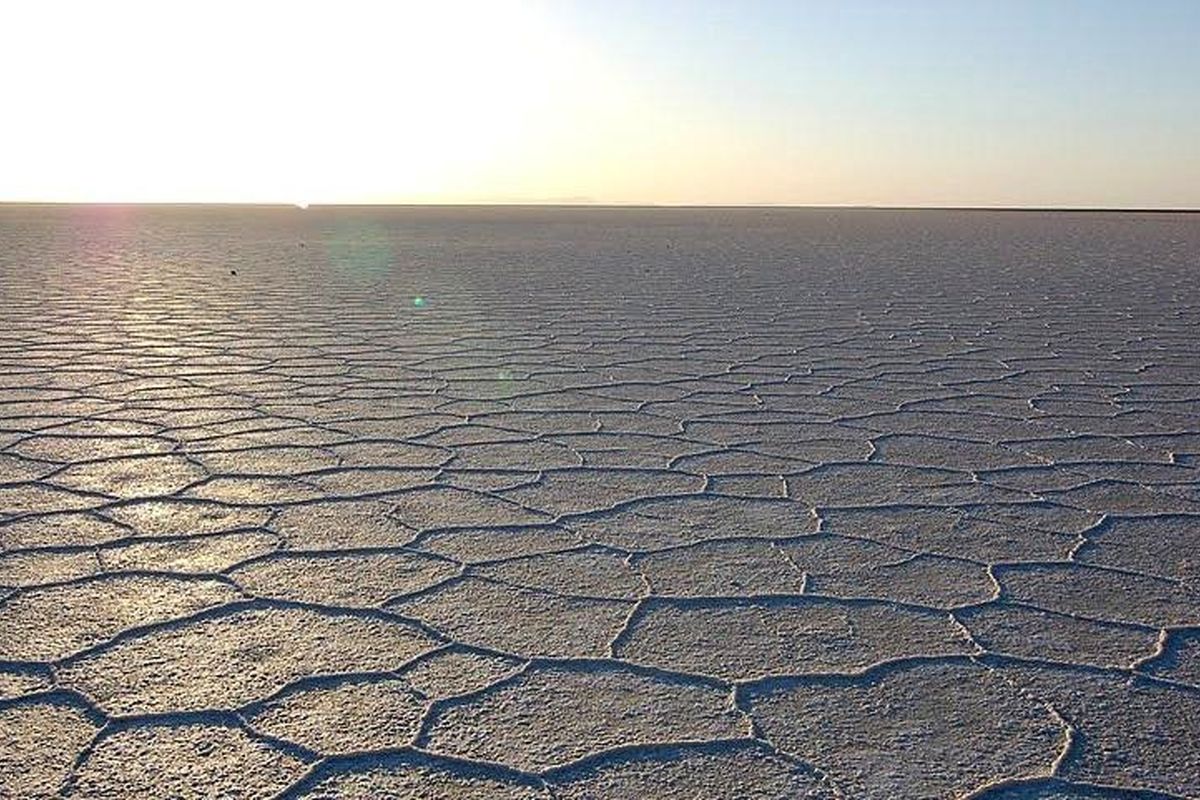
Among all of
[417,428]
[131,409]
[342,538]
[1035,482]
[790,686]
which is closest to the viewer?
[790,686]

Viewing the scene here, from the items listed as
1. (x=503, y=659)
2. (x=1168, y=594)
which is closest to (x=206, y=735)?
(x=503, y=659)

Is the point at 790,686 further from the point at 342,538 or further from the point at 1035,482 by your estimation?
the point at 1035,482

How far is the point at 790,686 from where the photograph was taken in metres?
1.69

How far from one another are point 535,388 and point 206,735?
2.81 m

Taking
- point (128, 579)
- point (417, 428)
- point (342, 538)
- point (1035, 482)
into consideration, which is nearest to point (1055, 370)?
point (1035, 482)

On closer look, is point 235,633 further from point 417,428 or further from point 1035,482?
point 1035,482

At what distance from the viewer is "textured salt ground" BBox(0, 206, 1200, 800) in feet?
4.88

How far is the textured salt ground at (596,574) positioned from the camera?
149 cm

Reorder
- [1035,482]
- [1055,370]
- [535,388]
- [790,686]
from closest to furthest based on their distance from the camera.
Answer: [790,686] → [1035,482] → [535,388] → [1055,370]

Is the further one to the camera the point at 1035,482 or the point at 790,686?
the point at 1035,482

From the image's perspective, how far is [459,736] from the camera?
1530mm

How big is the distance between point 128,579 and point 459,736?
87 centimetres

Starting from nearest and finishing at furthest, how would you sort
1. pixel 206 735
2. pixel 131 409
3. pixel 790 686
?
pixel 206 735 < pixel 790 686 < pixel 131 409

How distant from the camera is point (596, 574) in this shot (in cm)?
216
